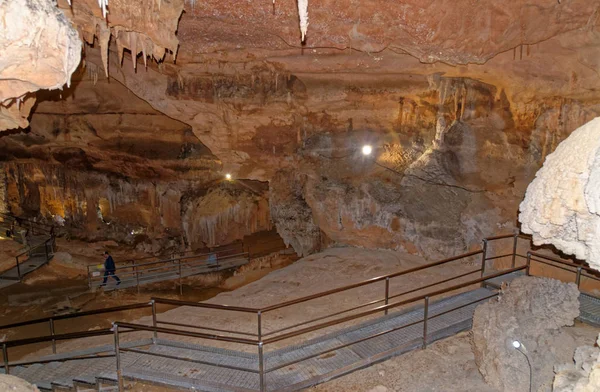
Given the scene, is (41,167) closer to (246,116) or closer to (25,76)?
Result: (246,116)

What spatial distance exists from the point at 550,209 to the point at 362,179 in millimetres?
9007

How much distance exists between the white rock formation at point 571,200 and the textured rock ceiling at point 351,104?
4045mm

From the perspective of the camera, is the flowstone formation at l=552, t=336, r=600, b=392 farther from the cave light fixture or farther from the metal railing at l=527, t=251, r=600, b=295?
the metal railing at l=527, t=251, r=600, b=295

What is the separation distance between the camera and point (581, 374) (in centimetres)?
336

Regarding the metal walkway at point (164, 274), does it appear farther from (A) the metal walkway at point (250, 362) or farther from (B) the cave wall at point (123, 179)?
(A) the metal walkway at point (250, 362)

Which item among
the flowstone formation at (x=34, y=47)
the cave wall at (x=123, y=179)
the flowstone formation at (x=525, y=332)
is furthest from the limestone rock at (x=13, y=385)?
the cave wall at (x=123, y=179)

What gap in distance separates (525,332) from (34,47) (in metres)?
5.60

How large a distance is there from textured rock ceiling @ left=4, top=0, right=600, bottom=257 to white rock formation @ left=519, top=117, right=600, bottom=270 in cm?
404

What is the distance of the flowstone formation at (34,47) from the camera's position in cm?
390

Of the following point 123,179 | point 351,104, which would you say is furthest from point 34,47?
point 123,179

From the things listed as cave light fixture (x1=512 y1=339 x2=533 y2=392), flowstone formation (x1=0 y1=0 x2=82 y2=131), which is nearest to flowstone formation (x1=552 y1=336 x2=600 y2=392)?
cave light fixture (x1=512 y1=339 x2=533 y2=392)

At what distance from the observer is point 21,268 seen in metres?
12.1

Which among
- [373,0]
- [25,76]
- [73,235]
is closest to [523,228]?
[373,0]

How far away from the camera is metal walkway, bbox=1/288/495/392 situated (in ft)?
16.0
